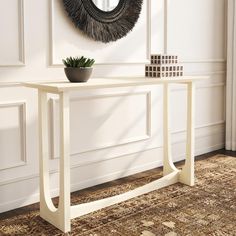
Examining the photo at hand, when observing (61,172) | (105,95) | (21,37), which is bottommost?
(61,172)

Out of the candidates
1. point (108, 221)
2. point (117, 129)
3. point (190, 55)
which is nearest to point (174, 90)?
point (190, 55)

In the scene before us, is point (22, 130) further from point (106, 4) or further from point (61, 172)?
point (106, 4)

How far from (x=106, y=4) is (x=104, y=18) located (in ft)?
0.33

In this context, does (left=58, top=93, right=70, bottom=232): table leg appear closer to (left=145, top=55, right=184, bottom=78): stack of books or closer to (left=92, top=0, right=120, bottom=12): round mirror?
(left=145, top=55, right=184, bottom=78): stack of books

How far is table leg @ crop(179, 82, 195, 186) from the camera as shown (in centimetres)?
279

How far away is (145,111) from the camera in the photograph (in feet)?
10.4

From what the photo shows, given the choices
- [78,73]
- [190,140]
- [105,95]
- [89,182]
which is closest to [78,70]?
[78,73]

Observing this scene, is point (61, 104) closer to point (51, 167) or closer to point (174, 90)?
point (51, 167)

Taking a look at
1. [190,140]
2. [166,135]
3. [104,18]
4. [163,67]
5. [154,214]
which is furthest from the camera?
Answer: [166,135]

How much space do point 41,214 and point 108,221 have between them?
398mm

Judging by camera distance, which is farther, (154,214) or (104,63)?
(104,63)

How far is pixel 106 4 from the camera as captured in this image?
2738 mm

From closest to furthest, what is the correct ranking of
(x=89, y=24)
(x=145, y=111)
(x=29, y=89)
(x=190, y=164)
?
(x=29, y=89), (x=89, y=24), (x=190, y=164), (x=145, y=111)

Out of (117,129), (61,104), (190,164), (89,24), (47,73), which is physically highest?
(89,24)
